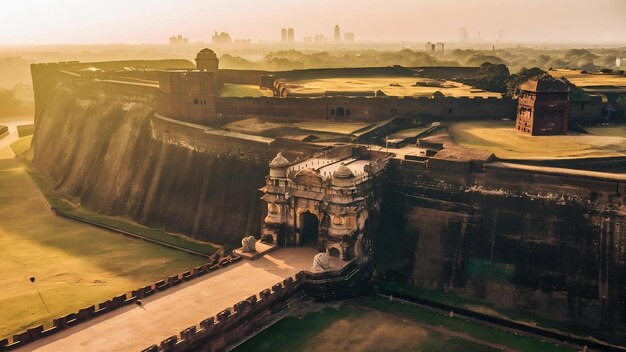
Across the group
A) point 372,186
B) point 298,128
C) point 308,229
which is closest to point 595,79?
point 298,128

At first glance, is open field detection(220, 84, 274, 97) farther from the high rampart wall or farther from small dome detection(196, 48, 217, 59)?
the high rampart wall

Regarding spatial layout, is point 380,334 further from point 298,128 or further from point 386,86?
point 386,86

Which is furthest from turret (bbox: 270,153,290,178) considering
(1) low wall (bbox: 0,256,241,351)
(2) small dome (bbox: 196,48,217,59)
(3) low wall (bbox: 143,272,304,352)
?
(2) small dome (bbox: 196,48,217,59)

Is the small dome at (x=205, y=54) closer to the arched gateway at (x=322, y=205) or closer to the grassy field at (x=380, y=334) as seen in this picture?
the arched gateway at (x=322, y=205)

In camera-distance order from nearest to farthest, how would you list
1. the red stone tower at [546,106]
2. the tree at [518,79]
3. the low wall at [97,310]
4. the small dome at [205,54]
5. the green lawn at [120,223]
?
the low wall at [97,310]
the green lawn at [120,223]
the red stone tower at [546,106]
the tree at [518,79]
the small dome at [205,54]

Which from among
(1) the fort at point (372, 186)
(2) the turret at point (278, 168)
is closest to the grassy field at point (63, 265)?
(1) the fort at point (372, 186)
